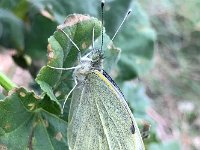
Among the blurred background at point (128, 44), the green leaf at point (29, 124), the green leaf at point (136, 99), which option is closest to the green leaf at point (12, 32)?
the blurred background at point (128, 44)

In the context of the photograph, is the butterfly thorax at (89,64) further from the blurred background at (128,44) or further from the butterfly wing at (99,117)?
the blurred background at (128,44)

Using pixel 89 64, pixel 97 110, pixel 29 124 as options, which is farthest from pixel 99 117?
pixel 29 124

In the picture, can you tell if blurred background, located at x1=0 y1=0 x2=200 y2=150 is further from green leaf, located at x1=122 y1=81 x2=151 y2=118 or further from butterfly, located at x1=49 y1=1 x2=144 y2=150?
butterfly, located at x1=49 y1=1 x2=144 y2=150

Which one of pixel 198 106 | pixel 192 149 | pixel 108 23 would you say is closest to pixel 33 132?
pixel 108 23

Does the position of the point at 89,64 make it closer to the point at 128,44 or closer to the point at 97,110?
the point at 97,110

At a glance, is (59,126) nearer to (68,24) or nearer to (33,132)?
(33,132)

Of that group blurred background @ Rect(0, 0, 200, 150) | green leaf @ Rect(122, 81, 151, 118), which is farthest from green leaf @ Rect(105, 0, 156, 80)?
green leaf @ Rect(122, 81, 151, 118)
